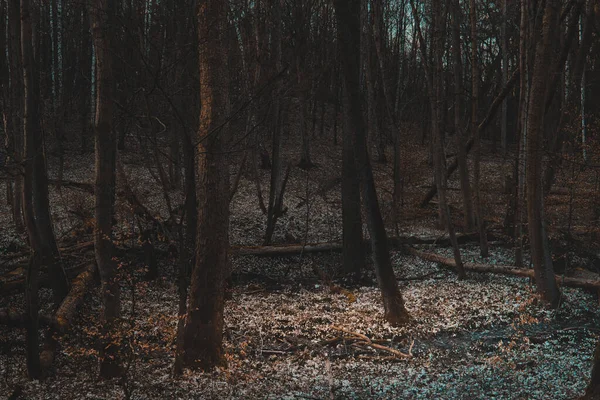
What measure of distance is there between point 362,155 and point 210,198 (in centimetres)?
314

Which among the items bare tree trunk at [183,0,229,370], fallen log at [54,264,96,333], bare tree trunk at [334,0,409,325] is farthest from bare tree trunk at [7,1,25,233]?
bare tree trunk at [334,0,409,325]

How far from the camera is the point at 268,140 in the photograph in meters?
29.3

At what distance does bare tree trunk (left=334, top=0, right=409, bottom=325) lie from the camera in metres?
8.89

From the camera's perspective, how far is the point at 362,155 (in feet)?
29.2

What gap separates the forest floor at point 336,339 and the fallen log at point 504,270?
0.19 meters

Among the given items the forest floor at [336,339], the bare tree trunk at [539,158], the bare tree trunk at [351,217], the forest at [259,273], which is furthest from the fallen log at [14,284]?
the bare tree trunk at [539,158]

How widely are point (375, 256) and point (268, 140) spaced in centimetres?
2079

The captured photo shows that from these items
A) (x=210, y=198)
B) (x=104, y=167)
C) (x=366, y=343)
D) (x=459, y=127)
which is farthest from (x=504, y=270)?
(x=104, y=167)

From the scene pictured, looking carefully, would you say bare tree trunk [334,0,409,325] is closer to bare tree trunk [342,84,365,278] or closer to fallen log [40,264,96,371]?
bare tree trunk [342,84,365,278]

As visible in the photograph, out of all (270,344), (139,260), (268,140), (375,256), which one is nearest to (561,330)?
(375,256)

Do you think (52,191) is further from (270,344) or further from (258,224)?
(270,344)

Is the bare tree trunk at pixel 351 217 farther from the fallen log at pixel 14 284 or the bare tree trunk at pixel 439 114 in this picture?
the fallen log at pixel 14 284

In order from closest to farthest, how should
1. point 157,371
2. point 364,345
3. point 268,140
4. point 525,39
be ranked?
point 157,371
point 364,345
point 525,39
point 268,140

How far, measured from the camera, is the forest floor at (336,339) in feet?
21.9
